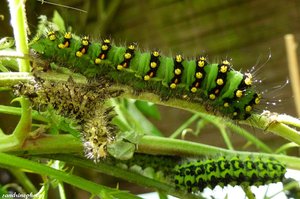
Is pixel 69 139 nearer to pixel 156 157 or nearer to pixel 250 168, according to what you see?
pixel 156 157

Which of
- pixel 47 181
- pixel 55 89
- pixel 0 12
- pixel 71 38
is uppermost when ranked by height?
pixel 0 12

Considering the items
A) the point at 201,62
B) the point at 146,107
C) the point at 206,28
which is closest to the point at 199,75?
the point at 201,62

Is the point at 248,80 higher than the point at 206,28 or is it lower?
lower

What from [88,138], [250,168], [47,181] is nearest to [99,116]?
[88,138]

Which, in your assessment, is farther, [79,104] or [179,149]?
[179,149]

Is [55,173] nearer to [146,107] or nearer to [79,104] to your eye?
[79,104]
